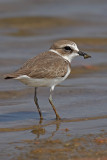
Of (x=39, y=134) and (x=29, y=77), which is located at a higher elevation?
(x=29, y=77)

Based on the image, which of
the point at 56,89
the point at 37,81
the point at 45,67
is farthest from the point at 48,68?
the point at 56,89

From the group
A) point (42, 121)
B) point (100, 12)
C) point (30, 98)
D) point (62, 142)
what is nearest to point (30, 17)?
point (100, 12)

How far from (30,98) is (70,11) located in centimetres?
613

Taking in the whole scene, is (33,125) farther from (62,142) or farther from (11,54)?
(11,54)

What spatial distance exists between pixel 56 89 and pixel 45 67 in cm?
194

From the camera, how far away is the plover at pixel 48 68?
258 inches

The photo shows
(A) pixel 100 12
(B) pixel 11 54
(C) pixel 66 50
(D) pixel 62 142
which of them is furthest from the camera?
(A) pixel 100 12

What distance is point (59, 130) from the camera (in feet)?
20.7

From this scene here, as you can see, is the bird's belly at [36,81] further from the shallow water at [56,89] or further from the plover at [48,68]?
the shallow water at [56,89]

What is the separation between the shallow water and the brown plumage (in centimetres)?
75

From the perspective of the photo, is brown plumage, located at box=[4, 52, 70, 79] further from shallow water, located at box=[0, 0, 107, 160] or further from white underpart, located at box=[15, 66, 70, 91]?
shallow water, located at box=[0, 0, 107, 160]

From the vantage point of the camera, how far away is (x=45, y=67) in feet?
22.2

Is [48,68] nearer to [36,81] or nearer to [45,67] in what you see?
[45,67]

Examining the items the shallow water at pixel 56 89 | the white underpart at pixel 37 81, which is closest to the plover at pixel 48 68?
the white underpart at pixel 37 81
